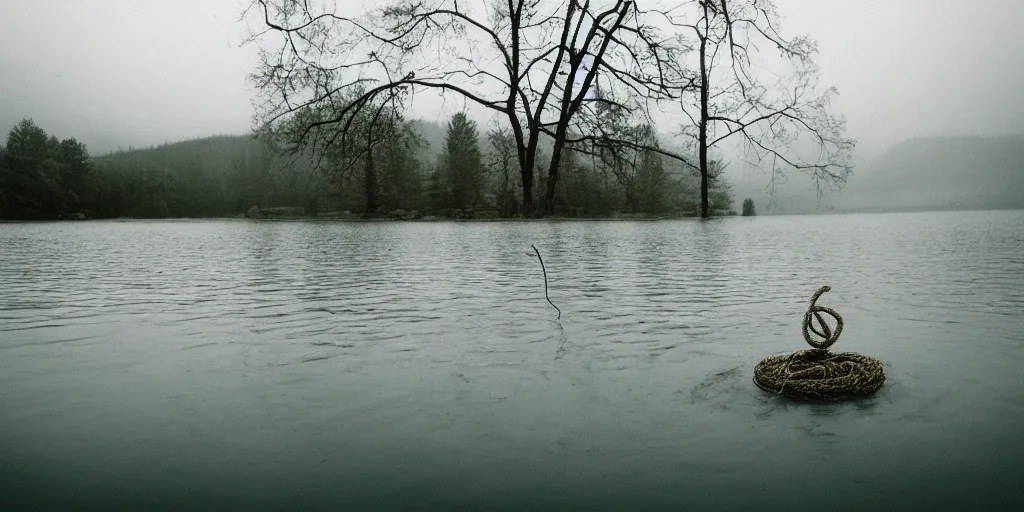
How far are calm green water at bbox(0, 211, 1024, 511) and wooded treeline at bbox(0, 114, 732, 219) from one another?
15503 millimetres

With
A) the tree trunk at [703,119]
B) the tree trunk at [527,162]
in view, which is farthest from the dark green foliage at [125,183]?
the tree trunk at [703,119]

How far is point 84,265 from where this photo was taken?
8930 mm

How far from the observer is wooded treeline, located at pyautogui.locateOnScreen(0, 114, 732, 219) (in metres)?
22.4

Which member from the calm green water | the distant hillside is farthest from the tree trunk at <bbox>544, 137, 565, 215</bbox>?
the distant hillside

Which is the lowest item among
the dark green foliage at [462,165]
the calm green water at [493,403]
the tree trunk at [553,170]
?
the calm green water at [493,403]

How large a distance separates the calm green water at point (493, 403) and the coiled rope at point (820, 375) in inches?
3.1

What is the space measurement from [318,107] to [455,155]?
143 feet

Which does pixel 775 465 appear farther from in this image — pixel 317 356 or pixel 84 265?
pixel 84 265

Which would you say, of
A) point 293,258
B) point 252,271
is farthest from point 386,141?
point 252,271

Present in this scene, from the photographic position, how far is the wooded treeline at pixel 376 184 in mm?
22375

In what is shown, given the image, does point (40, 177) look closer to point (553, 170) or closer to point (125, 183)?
point (125, 183)

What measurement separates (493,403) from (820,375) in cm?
143

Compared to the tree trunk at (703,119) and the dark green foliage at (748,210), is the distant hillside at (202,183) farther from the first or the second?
the tree trunk at (703,119)

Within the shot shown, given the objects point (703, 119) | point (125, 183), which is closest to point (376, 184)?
point (703, 119)
